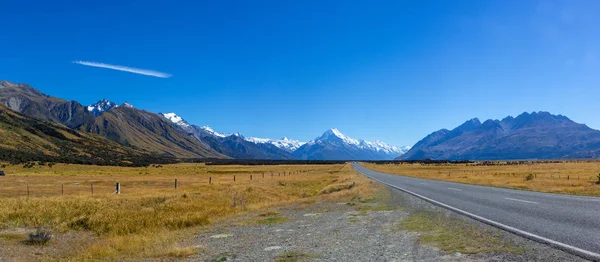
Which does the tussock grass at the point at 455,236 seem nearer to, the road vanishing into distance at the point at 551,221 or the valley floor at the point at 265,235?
the valley floor at the point at 265,235

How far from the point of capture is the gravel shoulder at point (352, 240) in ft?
28.2

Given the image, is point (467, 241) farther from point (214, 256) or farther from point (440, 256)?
point (214, 256)

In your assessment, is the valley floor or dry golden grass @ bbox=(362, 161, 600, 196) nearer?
the valley floor

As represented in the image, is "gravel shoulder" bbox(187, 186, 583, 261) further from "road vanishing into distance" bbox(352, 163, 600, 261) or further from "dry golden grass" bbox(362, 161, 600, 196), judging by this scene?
"dry golden grass" bbox(362, 161, 600, 196)

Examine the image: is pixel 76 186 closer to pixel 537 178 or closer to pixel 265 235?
pixel 265 235

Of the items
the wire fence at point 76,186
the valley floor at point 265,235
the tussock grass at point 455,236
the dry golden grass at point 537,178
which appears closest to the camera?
the tussock grass at point 455,236

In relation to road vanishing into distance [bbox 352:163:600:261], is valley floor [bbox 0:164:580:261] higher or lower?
lower

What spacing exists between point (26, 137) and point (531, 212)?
236 metres

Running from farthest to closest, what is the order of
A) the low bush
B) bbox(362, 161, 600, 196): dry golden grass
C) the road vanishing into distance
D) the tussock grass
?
bbox(362, 161, 600, 196): dry golden grass
the low bush
the tussock grass
the road vanishing into distance

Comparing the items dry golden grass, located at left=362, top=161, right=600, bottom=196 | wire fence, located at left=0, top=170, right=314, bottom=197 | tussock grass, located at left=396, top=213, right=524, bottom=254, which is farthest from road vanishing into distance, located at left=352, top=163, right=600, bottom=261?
wire fence, located at left=0, top=170, right=314, bottom=197

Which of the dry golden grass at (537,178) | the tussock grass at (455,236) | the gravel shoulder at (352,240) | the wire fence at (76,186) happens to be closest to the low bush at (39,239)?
the gravel shoulder at (352,240)

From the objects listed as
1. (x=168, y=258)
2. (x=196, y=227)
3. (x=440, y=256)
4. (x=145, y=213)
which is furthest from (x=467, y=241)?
(x=145, y=213)

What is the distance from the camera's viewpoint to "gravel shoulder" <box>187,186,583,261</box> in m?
8.59

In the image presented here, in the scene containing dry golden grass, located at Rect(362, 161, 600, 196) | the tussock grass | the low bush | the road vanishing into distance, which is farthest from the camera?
dry golden grass, located at Rect(362, 161, 600, 196)
